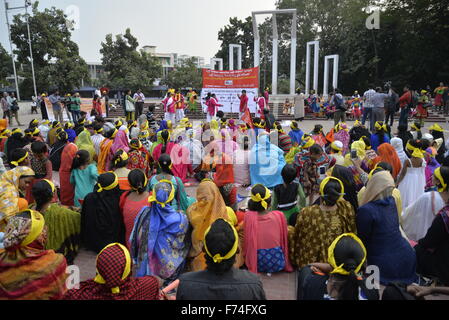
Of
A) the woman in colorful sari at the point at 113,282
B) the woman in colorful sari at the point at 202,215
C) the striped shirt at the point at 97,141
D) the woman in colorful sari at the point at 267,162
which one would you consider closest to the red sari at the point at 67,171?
the striped shirt at the point at 97,141

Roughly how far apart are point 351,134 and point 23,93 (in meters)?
31.4

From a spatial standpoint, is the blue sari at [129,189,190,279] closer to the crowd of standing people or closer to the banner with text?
the crowd of standing people

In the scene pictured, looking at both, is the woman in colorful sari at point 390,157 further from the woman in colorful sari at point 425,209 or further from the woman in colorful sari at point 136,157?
the woman in colorful sari at point 136,157

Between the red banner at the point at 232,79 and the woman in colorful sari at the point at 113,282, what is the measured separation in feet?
46.5

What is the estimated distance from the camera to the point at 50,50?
26891 mm

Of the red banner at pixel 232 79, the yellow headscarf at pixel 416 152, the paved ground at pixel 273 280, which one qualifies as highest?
the red banner at pixel 232 79

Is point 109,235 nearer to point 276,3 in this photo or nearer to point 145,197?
point 145,197

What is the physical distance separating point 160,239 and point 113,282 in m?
1.40

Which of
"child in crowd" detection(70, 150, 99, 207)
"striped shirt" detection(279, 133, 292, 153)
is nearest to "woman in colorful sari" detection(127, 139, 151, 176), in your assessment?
"child in crowd" detection(70, 150, 99, 207)

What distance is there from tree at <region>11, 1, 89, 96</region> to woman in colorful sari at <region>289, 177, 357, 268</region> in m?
27.6

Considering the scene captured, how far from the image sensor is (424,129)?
1505 cm

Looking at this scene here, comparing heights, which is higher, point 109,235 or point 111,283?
point 111,283

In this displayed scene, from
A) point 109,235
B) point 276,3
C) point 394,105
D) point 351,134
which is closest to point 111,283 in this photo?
point 109,235

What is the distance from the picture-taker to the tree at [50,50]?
25938mm
